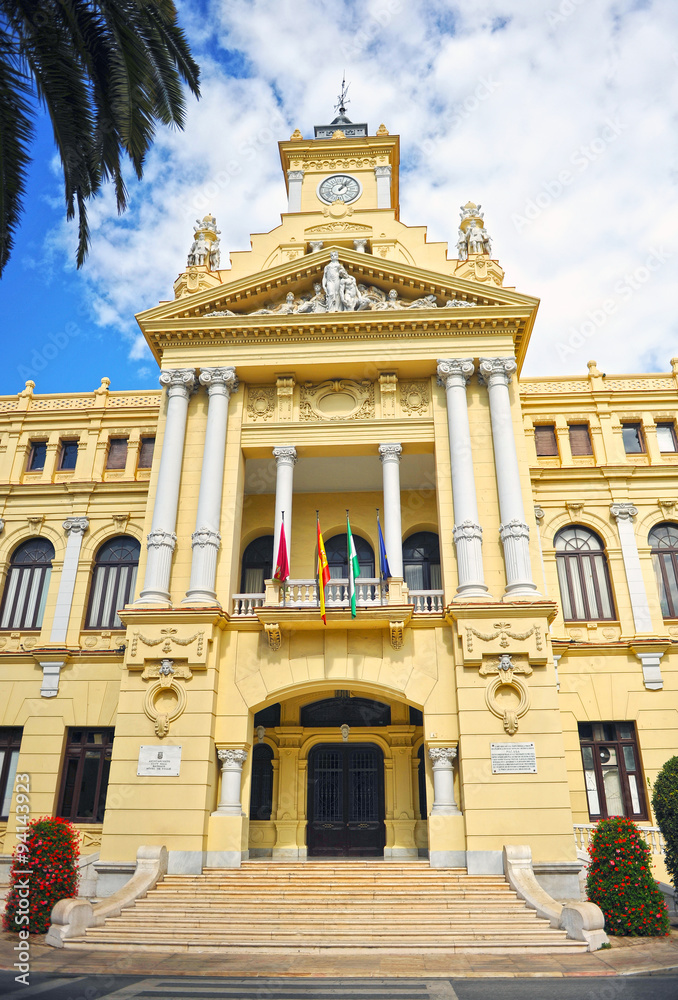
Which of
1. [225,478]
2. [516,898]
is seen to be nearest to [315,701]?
[225,478]

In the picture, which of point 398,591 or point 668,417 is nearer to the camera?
point 398,591

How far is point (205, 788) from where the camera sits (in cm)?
1808

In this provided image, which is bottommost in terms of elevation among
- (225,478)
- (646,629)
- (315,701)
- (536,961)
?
(536,961)

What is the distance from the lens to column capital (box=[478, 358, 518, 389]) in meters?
21.8

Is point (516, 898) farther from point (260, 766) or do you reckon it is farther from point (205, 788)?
point (260, 766)

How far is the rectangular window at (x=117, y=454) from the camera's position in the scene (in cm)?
2711

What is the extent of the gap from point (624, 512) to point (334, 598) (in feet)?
34.2

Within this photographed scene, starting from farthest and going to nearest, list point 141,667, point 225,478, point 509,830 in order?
point 225,478 → point 141,667 → point 509,830

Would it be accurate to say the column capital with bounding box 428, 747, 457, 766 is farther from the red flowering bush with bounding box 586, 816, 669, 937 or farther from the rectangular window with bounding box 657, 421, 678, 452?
the rectangular window with bounding box 657, 421, 678, 452

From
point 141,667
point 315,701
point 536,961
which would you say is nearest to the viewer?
point 536,961

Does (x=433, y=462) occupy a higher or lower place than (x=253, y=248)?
lower

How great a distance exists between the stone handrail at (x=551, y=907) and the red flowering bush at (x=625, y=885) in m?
0.57

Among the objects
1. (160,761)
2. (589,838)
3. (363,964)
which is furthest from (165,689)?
(589,838)

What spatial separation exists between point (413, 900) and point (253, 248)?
20292 millimetres
